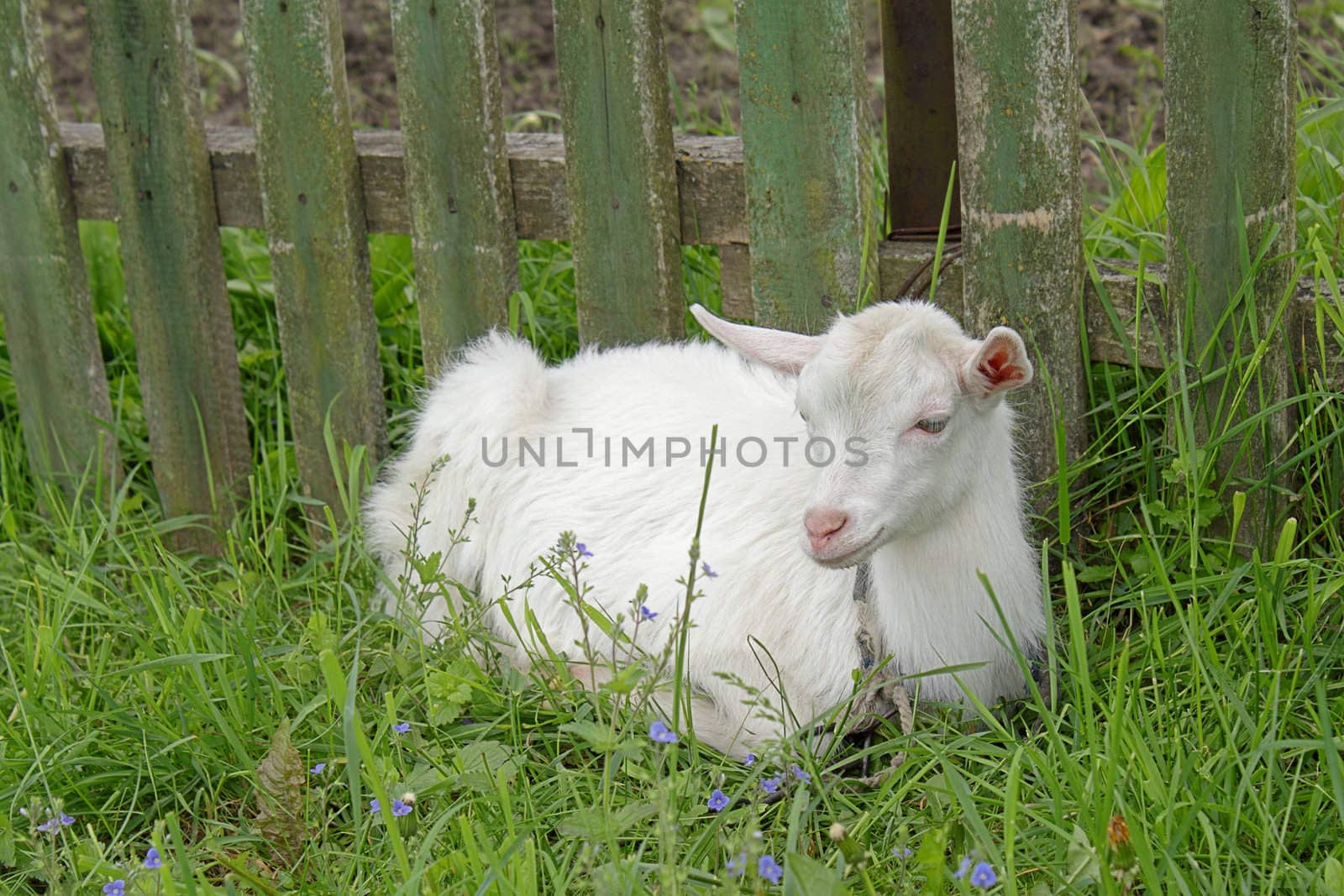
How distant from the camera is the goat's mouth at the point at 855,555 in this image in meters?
2.25

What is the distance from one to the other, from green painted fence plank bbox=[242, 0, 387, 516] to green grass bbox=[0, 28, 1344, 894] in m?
0.42

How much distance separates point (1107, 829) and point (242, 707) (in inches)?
63.7

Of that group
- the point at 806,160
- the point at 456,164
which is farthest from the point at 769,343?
the point at 456,164

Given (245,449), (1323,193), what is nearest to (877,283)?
(1323,193)

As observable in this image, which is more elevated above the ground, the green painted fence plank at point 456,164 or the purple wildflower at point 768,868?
the green painted fence plank at point 456,164

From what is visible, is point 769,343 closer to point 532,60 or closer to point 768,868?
point 768,868

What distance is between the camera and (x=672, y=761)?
1.98 metres

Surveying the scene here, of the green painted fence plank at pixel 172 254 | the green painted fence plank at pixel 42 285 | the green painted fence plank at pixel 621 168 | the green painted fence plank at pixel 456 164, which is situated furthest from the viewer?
the green painted fence plank at pixel 42 285

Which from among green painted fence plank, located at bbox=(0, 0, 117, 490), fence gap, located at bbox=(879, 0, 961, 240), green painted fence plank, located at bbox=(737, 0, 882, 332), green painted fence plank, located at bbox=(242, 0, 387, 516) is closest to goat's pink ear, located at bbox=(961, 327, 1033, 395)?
green painted fence plank, located at bbox=(737, 0, 882, 332)

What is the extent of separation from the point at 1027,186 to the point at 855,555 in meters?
0.92

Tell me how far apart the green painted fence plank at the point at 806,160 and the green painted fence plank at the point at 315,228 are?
106 centimetres

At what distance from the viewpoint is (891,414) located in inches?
89.7

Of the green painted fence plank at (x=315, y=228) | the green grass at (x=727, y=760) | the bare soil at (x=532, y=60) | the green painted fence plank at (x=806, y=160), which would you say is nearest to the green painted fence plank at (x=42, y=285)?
the green grass at (x=727, y=760)

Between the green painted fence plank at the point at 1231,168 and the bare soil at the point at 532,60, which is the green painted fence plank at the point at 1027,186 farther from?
the bare soil at the point at 532,60
